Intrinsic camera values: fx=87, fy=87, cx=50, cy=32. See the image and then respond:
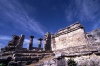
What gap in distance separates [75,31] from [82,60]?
8.57m

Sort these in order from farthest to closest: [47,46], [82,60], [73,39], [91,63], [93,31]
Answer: [47,46], [73,39], [93,31], [82,60], [91,63]

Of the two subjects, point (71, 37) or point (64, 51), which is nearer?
point (64, 51)

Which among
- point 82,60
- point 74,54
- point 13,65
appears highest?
point 74,54

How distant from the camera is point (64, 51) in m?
10.8

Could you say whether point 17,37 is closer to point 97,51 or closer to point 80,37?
point 80,37

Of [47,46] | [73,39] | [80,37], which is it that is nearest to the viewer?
[80,37]

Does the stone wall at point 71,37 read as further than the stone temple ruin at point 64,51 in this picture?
Yes

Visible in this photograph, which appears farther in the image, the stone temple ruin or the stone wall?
the stone wall

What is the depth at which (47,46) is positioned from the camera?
69.6 ft

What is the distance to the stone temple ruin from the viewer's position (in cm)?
733

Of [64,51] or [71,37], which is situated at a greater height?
[71,37]

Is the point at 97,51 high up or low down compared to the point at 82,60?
up

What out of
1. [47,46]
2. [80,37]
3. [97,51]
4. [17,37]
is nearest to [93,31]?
[80,37]

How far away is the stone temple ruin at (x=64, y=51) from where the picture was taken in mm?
7334
